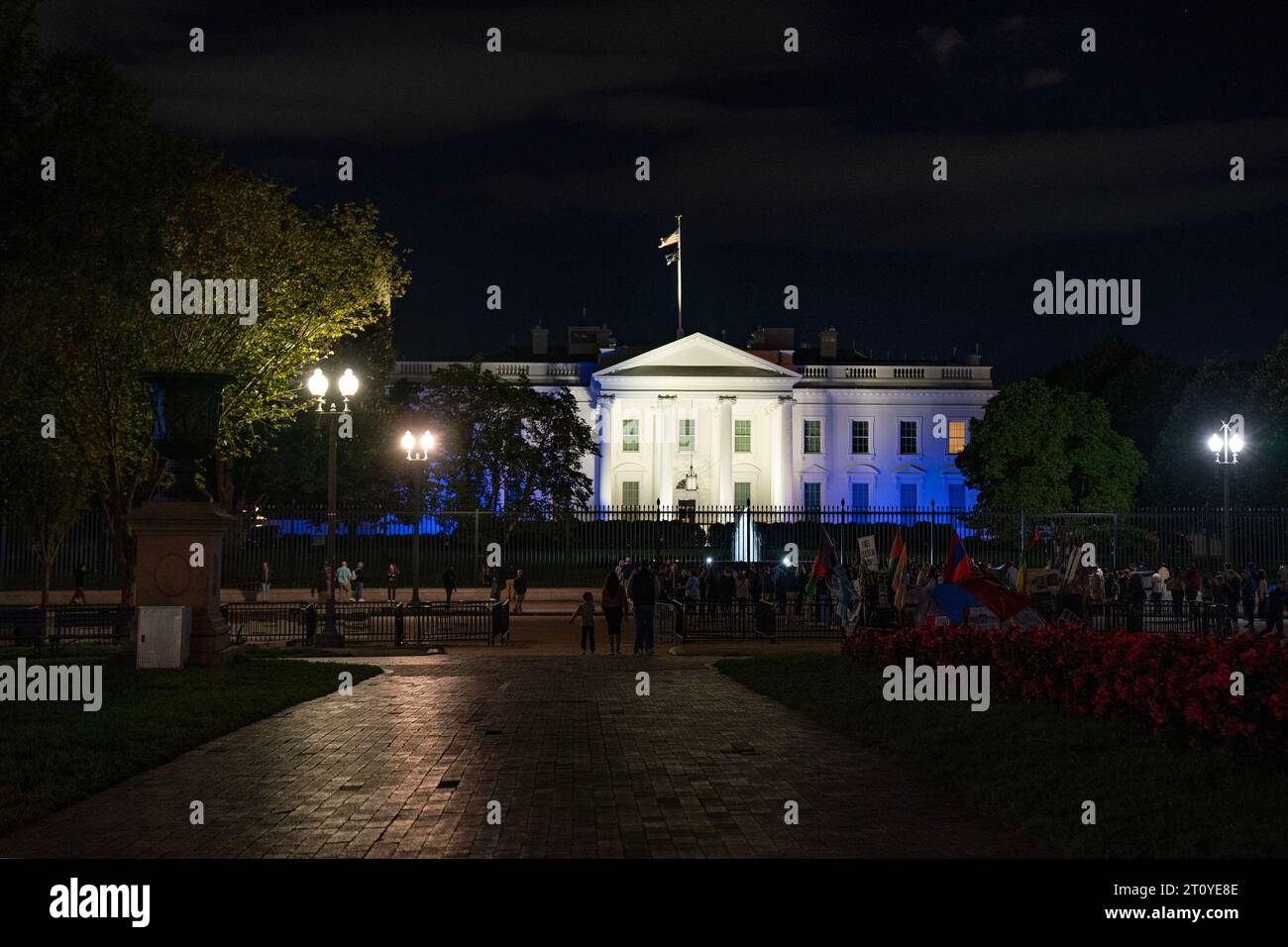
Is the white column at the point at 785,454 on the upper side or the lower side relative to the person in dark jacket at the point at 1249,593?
upper

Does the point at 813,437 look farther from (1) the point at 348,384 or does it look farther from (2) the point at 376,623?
(1) the point at 348,384

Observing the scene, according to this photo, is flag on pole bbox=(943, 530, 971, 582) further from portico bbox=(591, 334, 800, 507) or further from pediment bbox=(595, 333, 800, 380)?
pediment bbox=(595, 333, 800, 380)

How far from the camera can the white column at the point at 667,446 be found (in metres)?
81.3

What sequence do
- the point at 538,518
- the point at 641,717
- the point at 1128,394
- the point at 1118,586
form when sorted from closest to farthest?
the point at 641,717 → the point at 1118,586 → the point at 538,518 → the point at 1128,394

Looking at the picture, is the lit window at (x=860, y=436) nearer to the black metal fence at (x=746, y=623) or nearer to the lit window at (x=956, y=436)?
the lit window at (x=956, y=436)

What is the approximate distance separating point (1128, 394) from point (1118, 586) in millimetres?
44152

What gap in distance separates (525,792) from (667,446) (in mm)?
71807

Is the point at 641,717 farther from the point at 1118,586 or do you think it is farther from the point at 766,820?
the point at 1118,586

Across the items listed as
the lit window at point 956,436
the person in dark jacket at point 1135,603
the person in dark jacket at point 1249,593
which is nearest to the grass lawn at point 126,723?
the person in dark jacket at point 1135,603

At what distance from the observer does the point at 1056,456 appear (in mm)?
65000

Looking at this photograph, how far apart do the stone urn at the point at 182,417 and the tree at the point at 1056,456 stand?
51.5 m

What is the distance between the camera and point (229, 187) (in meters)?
26.4

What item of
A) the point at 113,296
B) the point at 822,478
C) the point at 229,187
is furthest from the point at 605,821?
the point at 822,478

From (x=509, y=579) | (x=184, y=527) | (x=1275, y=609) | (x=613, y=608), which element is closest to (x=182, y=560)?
(x=184, y=527)
